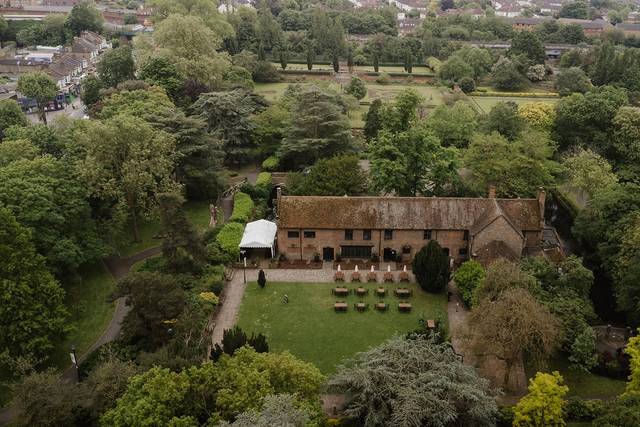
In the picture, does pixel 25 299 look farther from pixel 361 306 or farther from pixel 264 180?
pixel 264 180

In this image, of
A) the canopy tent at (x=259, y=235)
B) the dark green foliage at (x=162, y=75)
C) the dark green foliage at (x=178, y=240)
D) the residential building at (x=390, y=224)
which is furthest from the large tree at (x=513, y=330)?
the dark green foliage at (x=162, y=75)

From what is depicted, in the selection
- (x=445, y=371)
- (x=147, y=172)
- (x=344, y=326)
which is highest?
(x=147, y=172)

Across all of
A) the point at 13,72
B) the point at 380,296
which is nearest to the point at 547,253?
the point at 380,296

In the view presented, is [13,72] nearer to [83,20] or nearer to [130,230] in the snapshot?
[83,20]

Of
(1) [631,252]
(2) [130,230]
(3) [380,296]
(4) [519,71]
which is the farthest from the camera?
(4) [519,71]

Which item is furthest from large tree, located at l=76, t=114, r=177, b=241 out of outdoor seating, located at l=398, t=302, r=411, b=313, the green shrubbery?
outdoor seating, located at l=398, t=302, r=411, b=313

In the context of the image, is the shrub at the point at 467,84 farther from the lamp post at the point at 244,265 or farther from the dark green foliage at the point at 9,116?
the dark green foliage at the point at 9,116
